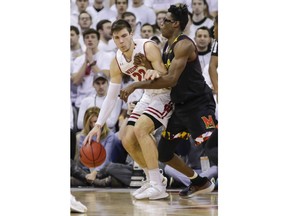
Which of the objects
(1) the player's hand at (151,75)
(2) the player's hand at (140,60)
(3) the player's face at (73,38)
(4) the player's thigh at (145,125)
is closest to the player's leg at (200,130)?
(4) the player's thigh at (145,125)

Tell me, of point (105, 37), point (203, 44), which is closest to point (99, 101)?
point (105, 37)

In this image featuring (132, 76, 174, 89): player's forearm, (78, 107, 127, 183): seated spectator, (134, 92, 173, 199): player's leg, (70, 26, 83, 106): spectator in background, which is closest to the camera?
(132, 76, 174, 89): player's forearm

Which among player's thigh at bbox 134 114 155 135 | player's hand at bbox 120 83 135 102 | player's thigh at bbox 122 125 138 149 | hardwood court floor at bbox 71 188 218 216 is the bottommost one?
hardwood court floor at bbox 71 188 218 216

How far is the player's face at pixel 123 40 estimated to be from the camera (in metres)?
4.60

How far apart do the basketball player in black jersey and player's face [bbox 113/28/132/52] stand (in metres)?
0.26

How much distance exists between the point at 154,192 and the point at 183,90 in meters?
0.76

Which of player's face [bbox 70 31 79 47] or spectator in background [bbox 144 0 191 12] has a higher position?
spectator in background [bbox 144 0 191 12]

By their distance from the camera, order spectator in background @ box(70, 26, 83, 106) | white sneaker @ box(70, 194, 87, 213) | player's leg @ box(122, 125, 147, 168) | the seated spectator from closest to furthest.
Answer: white sneaker @ box(70, 194, 87, 213) → player's leg @ box(122, 125, 147, 168) → the seated spectator → spectator in background @ box(70, 26, 83, 106)

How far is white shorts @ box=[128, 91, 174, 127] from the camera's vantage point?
14.8 feet

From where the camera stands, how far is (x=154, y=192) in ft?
15.0

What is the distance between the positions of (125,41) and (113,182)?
1.11m

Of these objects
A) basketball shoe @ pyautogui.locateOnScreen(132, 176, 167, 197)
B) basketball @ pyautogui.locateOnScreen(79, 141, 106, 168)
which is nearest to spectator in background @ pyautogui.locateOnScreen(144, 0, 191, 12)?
basketball @ pyautogui.locateOnScreen(79, 141, 106, 168)

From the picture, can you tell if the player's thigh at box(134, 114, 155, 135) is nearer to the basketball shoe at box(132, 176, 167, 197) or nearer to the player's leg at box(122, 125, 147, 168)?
the player's leg at box(122, 125, 147, 168)

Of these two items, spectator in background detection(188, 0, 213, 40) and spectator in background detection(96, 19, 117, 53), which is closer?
spectator in background detection(188, 0, 213, 40)
